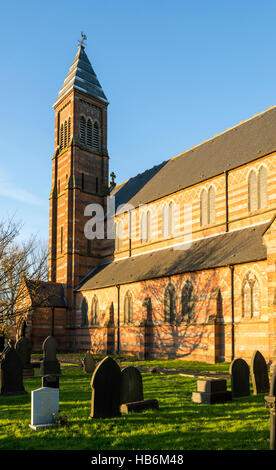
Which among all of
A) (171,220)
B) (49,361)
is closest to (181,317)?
(171,220)

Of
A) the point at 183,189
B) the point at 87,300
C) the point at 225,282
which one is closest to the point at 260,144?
the point at 183,189

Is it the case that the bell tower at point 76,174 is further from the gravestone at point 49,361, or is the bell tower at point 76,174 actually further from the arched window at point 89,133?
the gravestone at point 49,361

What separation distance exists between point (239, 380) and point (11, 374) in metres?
7.13

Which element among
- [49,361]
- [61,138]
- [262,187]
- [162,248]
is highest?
[61,138]

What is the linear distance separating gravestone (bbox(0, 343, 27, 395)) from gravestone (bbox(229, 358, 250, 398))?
6770 millimetres

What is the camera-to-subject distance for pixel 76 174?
39.6 meters

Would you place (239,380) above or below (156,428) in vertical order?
above

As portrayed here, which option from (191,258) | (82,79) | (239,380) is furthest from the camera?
(82,79)

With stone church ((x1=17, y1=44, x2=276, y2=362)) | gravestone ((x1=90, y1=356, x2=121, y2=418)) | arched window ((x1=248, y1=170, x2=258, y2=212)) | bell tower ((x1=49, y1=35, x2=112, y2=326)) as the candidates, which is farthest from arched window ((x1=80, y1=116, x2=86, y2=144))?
gravestone ((x1=90, y1=356, x2=121, y2=418))

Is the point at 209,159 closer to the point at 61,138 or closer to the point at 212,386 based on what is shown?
the point at 61,138

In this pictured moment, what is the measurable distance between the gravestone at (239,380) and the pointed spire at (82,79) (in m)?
35.5

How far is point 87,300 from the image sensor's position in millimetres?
35281

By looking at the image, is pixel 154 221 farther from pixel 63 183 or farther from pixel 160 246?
pixel 63 183

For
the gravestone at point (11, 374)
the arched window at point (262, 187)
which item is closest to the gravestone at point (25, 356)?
the gravestone at point (11, 374)
